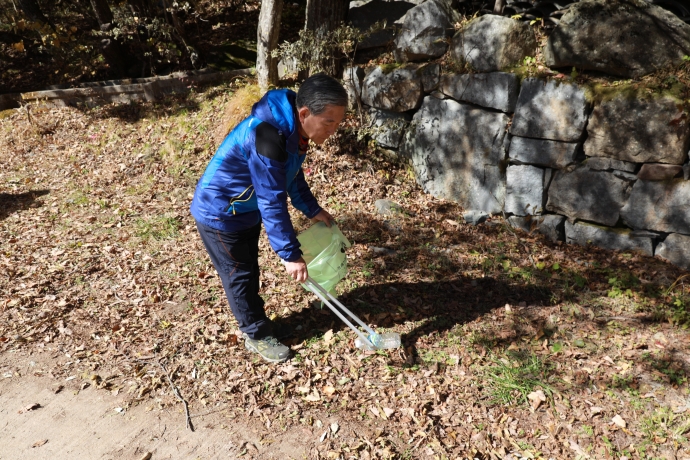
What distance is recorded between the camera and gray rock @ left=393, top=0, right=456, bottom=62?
5875mm

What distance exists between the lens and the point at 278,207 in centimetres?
292

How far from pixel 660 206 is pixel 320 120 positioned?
347 centimetres

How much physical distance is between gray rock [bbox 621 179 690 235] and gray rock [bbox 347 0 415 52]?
12.3 ft

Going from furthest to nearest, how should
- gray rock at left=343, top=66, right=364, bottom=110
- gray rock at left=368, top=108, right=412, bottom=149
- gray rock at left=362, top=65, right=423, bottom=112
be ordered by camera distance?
gray rock at left=343, top=66, right=364, bottom=110 → gray rock at left=368, top=108, right=412, bottom=149 → gray rock at left=362, top=65, right=423, bottom=112

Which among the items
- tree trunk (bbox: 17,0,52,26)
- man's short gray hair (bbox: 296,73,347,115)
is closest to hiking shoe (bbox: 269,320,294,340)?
man's short gray hair (bbox: 296,73,347,115)

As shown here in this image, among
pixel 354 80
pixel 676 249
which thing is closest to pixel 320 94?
pixel 676 249

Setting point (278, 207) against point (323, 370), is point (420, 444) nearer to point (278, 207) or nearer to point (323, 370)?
point (323, 370)

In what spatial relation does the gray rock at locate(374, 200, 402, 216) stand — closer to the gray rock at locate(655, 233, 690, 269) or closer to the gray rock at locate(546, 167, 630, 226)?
the gray rock at locate(546, 167, 630, 226)

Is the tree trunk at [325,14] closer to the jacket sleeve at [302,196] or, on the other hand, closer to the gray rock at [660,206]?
the jacket sleeve at [302,196]

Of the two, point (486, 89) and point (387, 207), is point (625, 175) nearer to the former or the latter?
point (486, 89)

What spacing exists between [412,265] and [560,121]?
1997 mm

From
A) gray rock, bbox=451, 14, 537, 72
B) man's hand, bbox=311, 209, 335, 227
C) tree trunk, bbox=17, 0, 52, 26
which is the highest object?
tree trunk, bbox=17, 0, 52, 26

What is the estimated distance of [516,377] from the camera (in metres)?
3.56

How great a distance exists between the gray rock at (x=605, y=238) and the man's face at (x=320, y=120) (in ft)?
10.8
